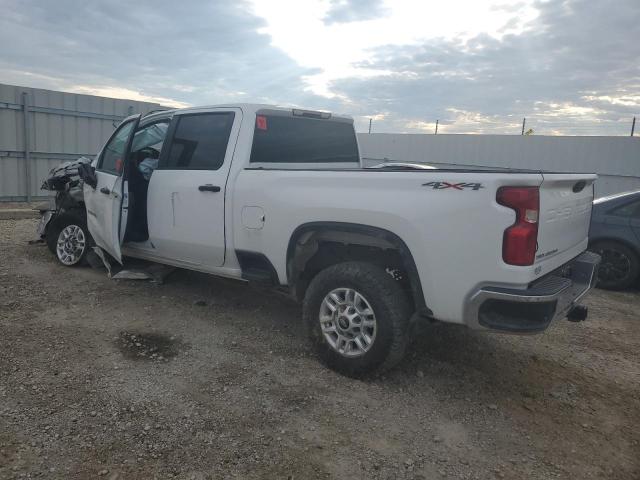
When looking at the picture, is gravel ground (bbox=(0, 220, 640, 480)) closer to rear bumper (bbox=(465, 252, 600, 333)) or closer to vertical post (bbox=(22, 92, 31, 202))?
rear bumper (bbox=(465, 252, 600, 333))

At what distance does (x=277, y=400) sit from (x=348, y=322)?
0.74 metres

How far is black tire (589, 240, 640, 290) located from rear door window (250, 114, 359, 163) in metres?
3.85

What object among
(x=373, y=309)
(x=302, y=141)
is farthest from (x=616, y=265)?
(x=373, y=309)

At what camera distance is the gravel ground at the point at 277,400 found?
2691mm

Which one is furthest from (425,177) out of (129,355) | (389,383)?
(129,355)

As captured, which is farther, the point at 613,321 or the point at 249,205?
the point at 613,321

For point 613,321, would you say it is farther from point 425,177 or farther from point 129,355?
point 129,355

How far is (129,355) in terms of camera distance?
388 cm

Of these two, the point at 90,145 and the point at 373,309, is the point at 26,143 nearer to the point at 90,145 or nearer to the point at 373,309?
the point at 90,145

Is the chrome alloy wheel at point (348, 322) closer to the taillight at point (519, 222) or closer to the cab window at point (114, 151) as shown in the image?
the taillight at point (519, 222)

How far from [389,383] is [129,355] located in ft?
6.71

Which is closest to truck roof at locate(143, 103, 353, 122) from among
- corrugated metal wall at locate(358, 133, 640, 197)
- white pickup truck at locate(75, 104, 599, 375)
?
white pickup truck at locate(75, 104, 599, 375)

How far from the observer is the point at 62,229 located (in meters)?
6.36

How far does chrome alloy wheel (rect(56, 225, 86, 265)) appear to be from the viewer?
6.12 m
